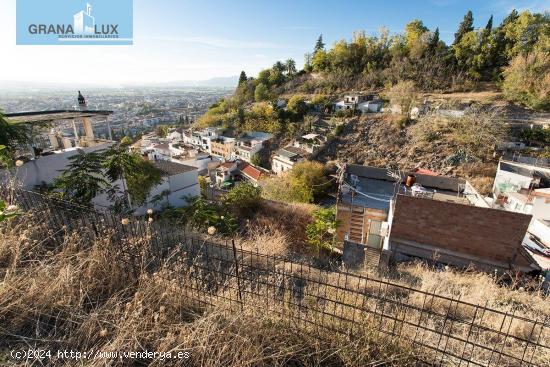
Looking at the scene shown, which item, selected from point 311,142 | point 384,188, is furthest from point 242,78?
point 384,188

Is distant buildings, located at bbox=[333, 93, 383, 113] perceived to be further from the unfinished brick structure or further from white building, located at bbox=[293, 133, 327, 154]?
the unfinished brick structure

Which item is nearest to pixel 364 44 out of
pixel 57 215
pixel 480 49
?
pixel 480 49

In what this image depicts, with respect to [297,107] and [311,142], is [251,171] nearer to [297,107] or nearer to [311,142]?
[311,142]

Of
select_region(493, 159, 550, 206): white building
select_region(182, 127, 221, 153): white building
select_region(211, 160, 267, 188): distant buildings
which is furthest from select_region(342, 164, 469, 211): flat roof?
select_region(182, 127, 221, 153): white building

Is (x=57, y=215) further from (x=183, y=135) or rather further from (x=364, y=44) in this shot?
(x=364, y=44)

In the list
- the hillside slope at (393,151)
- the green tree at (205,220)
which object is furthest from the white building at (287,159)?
the green tree at (205,220)

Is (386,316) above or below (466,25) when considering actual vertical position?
below
